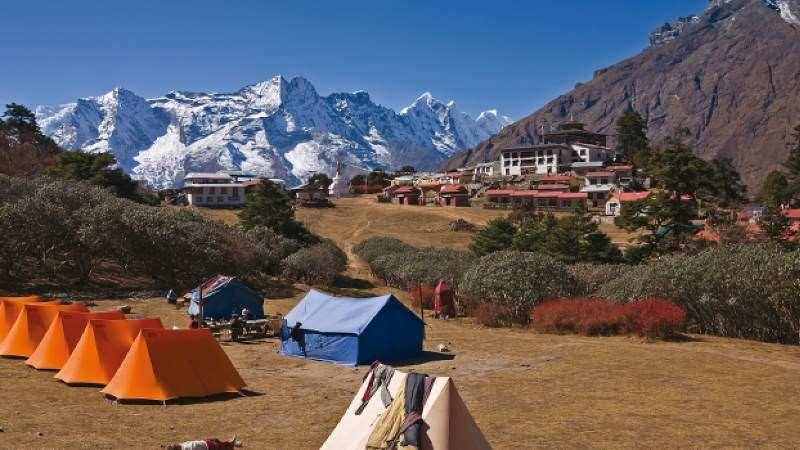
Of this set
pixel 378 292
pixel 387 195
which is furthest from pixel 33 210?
pixel 387 195

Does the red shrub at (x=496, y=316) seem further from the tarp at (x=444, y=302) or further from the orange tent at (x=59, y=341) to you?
the orange tent at (x=59, y=341)

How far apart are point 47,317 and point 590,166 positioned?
313ft

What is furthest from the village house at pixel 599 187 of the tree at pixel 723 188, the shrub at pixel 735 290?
the shrub at pixel 735 290

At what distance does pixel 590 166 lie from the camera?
353ft

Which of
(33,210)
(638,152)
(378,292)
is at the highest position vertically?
(638,152)

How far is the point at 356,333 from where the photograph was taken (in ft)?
70.6

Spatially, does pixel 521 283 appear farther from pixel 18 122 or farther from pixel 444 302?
pixel 18 122

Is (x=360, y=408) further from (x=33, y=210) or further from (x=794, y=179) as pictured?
(x=794, y=179)

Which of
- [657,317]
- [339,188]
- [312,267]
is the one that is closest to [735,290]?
[657,317]

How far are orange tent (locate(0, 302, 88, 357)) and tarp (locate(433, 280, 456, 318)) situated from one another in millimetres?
17020

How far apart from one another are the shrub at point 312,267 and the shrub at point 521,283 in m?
18.2

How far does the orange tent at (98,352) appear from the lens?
17719mm

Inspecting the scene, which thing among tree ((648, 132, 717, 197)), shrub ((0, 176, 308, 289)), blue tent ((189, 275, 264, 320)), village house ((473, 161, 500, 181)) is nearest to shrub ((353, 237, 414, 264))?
shrub ((0, 176, 308, 289))

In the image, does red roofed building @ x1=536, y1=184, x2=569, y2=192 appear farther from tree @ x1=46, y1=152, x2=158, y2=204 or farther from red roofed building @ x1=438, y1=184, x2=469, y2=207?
tree @ x1=46, y1=152, x2=158, y2=204
